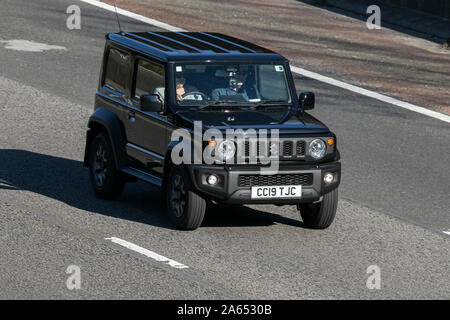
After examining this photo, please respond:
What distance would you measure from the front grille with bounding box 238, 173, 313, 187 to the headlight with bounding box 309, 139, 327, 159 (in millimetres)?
231

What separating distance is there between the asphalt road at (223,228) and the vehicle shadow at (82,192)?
1 cm

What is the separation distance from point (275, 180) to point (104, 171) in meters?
2.56

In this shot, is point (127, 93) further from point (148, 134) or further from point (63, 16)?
point (63, 16)

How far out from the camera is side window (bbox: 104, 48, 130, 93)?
42.6 ft

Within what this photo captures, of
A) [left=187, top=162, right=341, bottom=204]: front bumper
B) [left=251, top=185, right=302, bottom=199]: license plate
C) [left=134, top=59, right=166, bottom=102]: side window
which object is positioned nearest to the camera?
[left=187, top=162, right=341, bottom=204]: front bumper

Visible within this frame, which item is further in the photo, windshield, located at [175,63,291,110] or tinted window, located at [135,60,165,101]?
tinted window, located at [135,60,165,101]

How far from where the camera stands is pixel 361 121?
18594 mm

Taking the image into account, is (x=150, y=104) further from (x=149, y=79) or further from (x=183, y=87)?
(x=149, y=79)

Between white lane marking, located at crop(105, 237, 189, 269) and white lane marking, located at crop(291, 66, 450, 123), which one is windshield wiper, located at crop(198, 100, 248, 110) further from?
white lane marking, located at crop(291, 66, 450, 123)

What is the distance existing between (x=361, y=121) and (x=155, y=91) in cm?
688

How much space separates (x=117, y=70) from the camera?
1320 cm

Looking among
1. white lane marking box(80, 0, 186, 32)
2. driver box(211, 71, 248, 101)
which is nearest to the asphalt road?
driver box(211, 71, 248, 101)

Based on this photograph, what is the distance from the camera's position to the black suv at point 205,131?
1128cm
